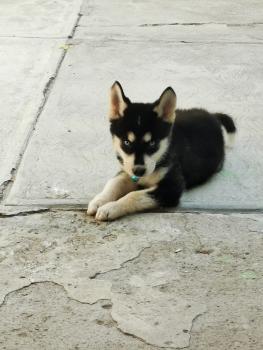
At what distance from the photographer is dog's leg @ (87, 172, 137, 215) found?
436 cm

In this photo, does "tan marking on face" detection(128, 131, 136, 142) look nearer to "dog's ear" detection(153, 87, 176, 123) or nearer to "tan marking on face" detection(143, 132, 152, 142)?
"tan marking on face" detection(143, 132, 152, 142)

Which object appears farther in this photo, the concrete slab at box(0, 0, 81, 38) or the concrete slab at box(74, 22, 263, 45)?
the concrete slab at box(0, 0, 81, 38)

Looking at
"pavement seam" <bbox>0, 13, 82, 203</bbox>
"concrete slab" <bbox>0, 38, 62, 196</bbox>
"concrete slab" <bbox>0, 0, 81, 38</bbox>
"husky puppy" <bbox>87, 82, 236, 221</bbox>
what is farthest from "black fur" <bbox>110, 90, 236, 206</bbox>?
"concrete slab" <bbox>0, 0, 81, 38</bbox>

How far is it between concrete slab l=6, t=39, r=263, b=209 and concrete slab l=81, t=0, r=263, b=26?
992 mm

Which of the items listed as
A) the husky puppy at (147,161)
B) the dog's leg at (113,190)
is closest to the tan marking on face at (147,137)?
the husky puppy at (147,161)

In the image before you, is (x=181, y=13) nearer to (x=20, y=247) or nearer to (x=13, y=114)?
(x=13, y=114)

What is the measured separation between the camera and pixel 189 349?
3197 mm

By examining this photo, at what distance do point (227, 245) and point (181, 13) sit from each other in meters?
5.36

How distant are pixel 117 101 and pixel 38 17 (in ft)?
14.7

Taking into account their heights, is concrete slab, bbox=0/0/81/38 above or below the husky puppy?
above

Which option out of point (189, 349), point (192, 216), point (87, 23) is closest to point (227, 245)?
point (192, 216)

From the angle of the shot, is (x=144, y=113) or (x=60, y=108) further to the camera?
(x=60, y=108)

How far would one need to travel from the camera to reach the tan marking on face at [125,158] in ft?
14.3

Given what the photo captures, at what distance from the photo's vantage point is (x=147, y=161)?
14.3 ft
